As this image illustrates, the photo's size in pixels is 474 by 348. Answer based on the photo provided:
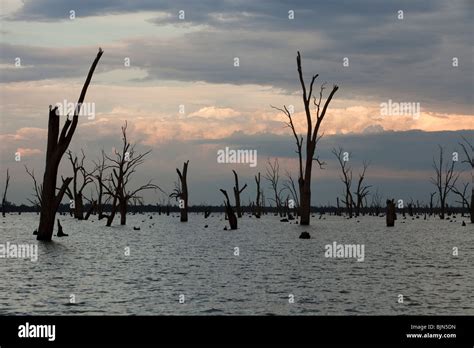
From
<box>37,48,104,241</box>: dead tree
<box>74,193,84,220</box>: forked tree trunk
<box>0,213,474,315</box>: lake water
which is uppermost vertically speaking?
<box>37,48,104,241</box>: dead tree

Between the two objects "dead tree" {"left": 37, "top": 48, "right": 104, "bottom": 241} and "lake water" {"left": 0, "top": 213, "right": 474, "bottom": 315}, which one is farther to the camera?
"dead tree" {"left": 37, "top": 48, "right": 104, "bottom": 241}

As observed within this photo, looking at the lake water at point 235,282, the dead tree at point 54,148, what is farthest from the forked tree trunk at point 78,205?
the lake water at point 235,282

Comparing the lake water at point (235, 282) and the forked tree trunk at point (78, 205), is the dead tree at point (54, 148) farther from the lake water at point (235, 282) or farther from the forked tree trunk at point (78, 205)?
the forked tree trunk at point (78, 205)

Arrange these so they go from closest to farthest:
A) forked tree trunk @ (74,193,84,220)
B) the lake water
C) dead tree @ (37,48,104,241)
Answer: the lake water < dead tree @ (37,48,104,241) < forked tree trunk @ (74,193,84,220)

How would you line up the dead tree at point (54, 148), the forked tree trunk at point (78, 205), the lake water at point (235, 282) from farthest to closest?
the forked tree trunk at point (78, 205), the dead tree at point (54, 148), the lake water at point (235, 282)

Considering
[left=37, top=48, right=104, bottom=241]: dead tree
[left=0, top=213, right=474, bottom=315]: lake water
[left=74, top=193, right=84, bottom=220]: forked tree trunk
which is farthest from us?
[left=74, top=193, right=84, bottom=220]: forked tree trunk

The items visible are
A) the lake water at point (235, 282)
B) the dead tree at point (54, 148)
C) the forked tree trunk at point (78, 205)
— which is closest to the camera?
the lake water at point (235, 282)

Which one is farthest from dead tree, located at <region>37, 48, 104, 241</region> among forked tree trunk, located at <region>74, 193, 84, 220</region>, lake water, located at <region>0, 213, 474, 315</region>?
forked tree trunk, located at <region>74, 193, 84, 220</region>

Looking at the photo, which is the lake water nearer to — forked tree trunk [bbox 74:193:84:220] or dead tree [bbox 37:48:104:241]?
dead tree [bbox 37:48:104:241]

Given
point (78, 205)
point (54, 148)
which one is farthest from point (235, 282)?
point (78, 205)

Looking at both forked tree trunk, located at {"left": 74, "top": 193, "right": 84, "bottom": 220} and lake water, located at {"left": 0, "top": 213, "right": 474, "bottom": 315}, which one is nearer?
lake water, located at {"left": 0, "top": 213, "right": 474, "bottom": 315}

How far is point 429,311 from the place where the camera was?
17828mm

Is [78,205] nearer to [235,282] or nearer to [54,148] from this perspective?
[54,148]

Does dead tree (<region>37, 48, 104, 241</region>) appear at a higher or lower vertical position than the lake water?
higher
